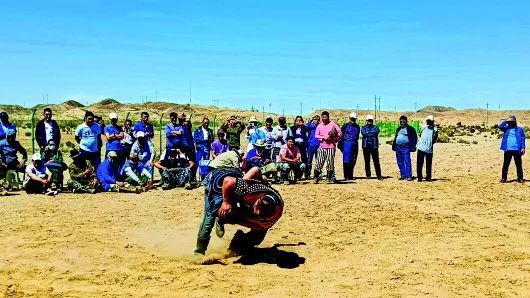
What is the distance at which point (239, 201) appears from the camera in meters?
8.60

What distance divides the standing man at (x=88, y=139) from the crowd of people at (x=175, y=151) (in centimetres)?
2

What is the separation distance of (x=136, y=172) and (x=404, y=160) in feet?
23.9

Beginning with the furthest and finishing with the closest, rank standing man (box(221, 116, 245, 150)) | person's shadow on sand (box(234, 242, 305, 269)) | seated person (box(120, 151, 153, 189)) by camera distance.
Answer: standing man (box(221, 116, 245, 150)) < seated person (box(120, 151, 153, 189)) < person's shadow on sand (box(234, 242, 305, 269))

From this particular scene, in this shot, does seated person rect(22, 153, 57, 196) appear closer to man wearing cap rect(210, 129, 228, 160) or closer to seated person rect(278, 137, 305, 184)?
man wearing cap rect(210, 129, 228, 160)

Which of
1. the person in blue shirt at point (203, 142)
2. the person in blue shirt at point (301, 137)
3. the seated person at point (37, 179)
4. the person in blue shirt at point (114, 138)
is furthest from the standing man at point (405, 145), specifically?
the seated person at point (37, 179)

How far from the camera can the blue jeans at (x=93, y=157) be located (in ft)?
51.2

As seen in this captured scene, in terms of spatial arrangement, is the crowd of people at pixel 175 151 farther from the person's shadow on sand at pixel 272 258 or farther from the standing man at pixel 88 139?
the person's shadow on sand at pixel 272 258

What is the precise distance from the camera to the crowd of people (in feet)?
50.0

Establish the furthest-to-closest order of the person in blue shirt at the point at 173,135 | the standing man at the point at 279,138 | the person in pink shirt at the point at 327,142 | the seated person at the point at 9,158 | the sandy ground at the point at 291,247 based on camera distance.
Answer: the standing man at the point at 279,138, the person in pink shirt at the point at 327,142, the person in blue shirt at the point at 173,135, the seated person at the point at 9,158, the sandy ground at the point at 291,247

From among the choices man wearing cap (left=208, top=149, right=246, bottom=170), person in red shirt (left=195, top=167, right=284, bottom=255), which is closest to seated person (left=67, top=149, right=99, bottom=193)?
person in red shirt (left=195, top=167, right=284, bottom=255)

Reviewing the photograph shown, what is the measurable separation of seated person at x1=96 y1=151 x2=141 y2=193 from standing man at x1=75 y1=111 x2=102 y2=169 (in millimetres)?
346

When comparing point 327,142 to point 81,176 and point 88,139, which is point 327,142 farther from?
point 81,176

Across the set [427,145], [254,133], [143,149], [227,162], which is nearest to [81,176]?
[143,149]

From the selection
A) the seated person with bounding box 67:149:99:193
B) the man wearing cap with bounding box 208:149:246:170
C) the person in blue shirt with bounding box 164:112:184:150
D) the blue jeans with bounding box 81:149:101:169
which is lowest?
the seated person with bounding box 67:149:99:193
